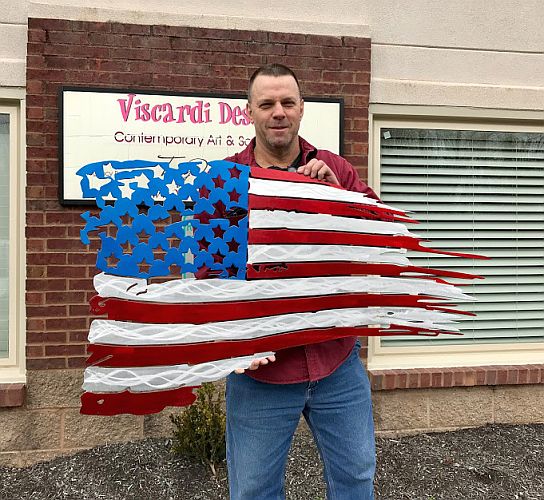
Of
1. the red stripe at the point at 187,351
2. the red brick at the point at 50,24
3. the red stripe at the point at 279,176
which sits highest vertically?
the red brick at the point at 50,24

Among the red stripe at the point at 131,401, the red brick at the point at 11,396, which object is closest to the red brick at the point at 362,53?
the red stripe at the point at 131,401

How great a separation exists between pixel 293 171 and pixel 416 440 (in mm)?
2706

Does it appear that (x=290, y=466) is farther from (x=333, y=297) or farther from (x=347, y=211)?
(x=347, y=211)

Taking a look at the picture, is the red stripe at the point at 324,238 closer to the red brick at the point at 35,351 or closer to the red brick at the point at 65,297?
the red brick at the point at 65,297

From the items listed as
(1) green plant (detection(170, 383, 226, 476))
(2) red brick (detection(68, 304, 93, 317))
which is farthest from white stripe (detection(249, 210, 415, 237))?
(2) red brick (detection(68, 304, 93, 317))

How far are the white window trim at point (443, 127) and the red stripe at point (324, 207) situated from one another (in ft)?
6.57

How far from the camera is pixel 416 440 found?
3.91 meters

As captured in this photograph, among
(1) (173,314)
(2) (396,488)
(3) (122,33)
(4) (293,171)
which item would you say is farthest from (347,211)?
(3) (122,33)

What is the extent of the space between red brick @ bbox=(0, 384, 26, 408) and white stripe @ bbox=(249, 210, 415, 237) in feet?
8.12

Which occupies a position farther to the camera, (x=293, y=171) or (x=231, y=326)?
(x=293, y=171)

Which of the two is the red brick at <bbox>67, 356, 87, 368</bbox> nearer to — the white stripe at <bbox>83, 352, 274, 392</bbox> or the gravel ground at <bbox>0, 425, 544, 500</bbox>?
the gravel ground at <bbox>0, 425, 544, 500</bbox>

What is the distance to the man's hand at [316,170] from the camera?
1927mm

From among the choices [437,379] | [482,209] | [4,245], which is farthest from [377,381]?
[4,245]

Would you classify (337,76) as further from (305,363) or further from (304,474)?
(304,474)
